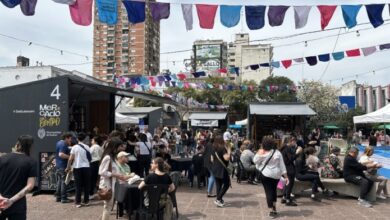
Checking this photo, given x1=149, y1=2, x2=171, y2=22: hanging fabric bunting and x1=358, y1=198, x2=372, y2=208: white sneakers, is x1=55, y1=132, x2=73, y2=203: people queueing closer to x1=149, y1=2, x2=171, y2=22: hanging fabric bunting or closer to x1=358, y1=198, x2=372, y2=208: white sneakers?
x1=149, y1=2, x2=171, y2=22: hanging fabric bunting

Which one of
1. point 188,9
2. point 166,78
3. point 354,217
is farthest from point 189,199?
point 166,78

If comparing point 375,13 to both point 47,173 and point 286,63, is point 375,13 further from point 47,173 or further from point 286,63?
point 47,173

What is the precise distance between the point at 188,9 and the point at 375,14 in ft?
16.8

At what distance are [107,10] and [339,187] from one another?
283 inches

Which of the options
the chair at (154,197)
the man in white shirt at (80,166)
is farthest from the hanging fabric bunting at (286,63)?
the chair at (154,197)

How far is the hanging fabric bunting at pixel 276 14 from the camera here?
34.6ft

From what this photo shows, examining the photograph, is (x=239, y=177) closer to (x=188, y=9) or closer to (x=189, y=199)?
(x=189, y=199)

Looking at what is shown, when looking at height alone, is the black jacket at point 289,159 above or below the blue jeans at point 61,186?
above

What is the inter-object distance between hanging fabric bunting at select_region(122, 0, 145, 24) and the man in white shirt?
3.73 m

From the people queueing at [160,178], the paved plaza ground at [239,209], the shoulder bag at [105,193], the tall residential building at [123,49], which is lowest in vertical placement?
the paved plaza ground at [239,209]

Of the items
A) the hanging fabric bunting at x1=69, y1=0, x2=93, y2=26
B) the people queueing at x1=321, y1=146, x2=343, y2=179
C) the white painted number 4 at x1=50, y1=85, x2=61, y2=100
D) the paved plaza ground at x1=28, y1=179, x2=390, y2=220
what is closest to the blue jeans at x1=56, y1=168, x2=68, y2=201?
the paved plaza ground at x1=28, y1=179, x2=390, y2=220

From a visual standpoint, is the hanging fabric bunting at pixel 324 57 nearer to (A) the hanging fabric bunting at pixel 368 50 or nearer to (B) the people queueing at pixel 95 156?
(A) the hanging fabric bunting at pixel 368 50

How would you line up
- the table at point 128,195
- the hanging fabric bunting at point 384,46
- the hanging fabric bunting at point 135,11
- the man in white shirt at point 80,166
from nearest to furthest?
the table at point 128,195 → the man in white shirt at point 80,166 → the hanging fabric bunting at point 135,11 → the hanging fabric bunting at point 384,46

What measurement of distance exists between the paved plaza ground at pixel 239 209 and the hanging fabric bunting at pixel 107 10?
182 inches
